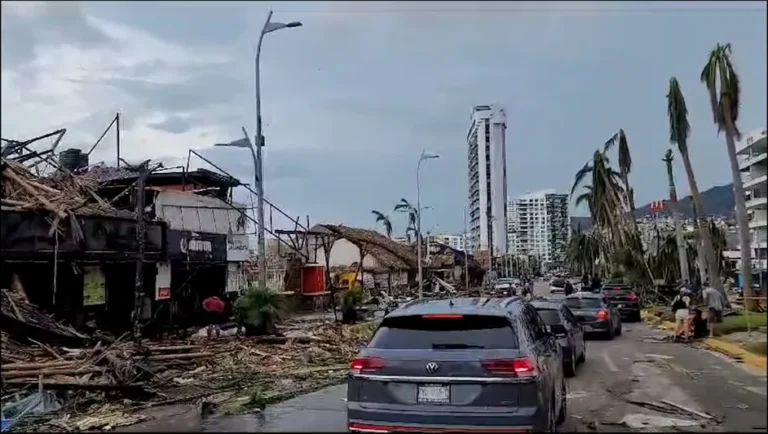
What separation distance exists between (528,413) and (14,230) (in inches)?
570

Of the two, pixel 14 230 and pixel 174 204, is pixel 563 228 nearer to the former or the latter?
pixel 174 204

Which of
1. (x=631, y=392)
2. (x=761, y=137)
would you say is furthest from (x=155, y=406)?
(x=761, y=137)

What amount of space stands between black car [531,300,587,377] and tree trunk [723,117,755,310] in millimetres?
4408

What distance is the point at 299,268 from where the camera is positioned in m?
40.0

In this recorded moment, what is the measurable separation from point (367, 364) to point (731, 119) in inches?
171

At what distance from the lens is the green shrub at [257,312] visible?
22.4 meters

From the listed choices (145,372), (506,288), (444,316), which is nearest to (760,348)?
(444,316)

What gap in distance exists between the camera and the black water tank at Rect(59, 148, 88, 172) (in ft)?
102

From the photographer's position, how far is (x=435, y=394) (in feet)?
25.3

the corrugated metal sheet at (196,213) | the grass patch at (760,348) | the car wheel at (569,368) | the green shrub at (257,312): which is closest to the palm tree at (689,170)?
the car wheel at (569,368)

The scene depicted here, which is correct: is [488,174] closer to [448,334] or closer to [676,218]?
[676,218]

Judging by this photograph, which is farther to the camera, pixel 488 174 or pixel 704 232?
pixel 488 174

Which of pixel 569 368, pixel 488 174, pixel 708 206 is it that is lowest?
pixel 569 368

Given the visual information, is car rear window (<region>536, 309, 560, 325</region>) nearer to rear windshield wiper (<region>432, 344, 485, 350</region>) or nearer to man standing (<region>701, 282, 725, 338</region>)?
man standing (<region>701, 282, 725, 338</region>)
